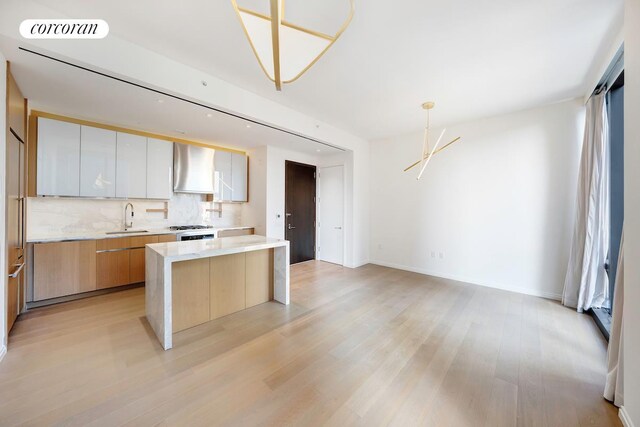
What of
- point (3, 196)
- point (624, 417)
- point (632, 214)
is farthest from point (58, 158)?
point (624, 417)

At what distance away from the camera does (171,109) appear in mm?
3018

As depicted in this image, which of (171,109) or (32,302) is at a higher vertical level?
(171,109)

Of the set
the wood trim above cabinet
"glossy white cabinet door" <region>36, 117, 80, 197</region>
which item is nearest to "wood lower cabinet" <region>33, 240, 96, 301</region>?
"glossy white cabinet door" <region>36, 117, 80, 197</region>

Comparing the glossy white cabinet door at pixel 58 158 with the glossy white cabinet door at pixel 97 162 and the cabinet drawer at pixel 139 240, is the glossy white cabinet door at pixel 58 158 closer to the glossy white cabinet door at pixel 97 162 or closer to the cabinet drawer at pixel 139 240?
the glossy white cabinet door at pixel 97 162

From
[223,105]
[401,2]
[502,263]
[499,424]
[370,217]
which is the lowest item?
[499,424]

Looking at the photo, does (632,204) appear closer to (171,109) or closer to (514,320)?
(514,320)

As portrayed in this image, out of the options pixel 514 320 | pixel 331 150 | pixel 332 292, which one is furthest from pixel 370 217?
pixel 514 320

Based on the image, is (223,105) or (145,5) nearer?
(145,5)

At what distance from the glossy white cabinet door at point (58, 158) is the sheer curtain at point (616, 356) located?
5826 mm

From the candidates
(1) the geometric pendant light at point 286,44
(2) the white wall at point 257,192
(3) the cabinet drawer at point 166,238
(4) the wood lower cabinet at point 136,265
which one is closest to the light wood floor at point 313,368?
(4) the wood lower cabinet at point 136,265

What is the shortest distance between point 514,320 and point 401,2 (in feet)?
11.4

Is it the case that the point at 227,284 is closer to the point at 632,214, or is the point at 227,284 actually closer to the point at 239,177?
the point at 239,177

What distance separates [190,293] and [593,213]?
4.80 m

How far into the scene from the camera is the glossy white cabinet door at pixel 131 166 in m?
3.66
